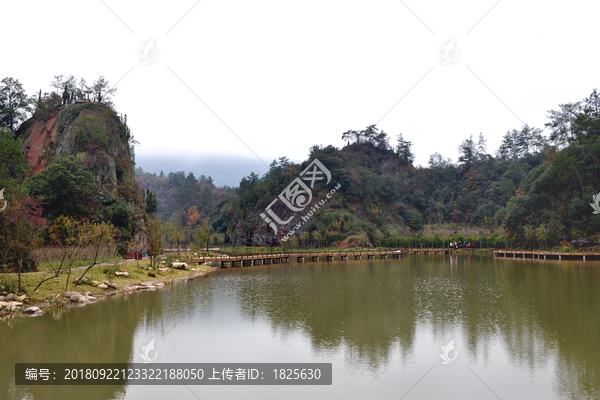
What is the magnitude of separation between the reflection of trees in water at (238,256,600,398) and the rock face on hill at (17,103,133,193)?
24.4 m

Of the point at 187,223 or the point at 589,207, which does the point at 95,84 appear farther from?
the point at 589,207

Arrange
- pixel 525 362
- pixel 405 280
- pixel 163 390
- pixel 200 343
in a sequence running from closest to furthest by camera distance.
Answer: pixel 163 390
pixel 525 362
pixel 200 343
pixel 405 280

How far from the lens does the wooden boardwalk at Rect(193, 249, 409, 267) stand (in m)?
47.6

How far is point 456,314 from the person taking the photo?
59.7ft

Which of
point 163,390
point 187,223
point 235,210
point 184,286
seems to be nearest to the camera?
point 163,390

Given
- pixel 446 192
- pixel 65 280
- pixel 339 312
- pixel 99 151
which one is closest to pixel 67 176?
pixel 99 151

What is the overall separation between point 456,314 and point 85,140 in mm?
42467

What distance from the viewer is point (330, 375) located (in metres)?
10.8

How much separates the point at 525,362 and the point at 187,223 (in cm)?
9768

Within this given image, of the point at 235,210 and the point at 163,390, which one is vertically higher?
the point at 235,210

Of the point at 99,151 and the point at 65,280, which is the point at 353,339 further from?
the point at 99,151

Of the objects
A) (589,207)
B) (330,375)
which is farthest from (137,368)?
(589,207)

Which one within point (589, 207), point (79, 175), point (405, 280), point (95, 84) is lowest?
point (405, 280)

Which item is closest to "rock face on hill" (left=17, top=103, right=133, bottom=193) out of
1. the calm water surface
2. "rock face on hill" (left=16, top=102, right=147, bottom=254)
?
"rock face on hill" (left=16, top=102, right=147, bottom=254)
